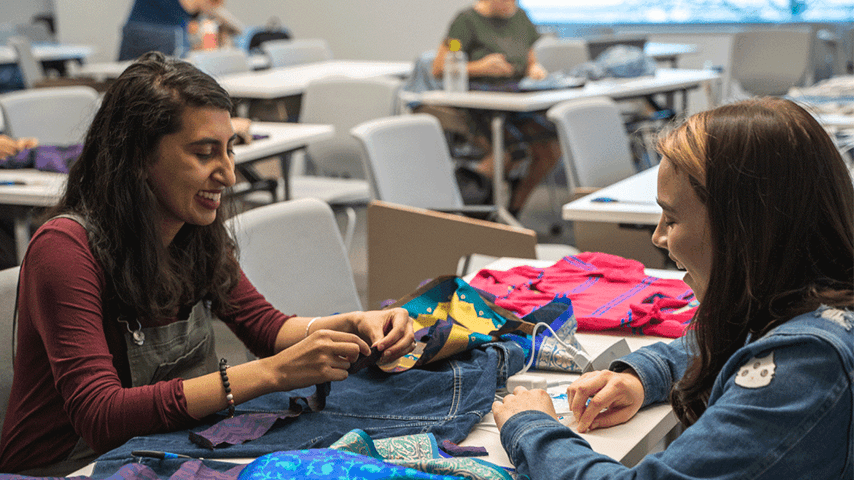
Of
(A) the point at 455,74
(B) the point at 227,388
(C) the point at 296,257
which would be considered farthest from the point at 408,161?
(B) the point at 227,388

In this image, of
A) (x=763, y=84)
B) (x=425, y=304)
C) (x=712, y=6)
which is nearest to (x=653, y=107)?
(x=763, y=84)

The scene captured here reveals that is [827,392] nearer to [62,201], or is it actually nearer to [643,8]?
[62,201]

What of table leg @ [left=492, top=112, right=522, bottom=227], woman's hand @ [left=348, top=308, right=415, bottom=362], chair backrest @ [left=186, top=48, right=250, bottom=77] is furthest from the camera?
chair backrest @ [left=186, top=48, right=250, bottom=77]

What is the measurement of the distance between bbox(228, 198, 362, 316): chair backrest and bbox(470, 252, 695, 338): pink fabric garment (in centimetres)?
41

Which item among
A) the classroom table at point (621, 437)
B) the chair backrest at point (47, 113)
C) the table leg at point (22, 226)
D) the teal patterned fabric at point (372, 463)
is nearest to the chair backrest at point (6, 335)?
the classroom table at point (621, 437)

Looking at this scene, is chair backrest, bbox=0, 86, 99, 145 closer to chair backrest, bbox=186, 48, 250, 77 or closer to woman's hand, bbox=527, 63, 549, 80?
→ chair backrest, bbox=186, 48, 250, 77

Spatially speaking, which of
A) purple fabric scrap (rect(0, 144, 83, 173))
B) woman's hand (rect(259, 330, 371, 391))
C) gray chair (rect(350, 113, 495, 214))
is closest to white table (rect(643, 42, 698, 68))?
gray chair (rect(350, 113, 495, 214))

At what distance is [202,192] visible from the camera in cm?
148

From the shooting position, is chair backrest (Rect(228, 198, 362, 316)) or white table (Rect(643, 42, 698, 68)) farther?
white table (Rect(643, 42, 698, 68))

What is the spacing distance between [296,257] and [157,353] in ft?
2.04

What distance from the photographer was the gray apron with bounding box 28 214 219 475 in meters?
1.38

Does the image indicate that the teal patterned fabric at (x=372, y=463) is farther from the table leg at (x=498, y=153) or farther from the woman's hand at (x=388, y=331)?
the table leg at (x=498, y=153)

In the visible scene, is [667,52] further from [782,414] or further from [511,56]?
[782,414]

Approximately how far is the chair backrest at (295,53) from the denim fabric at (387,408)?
5252 millimetres
